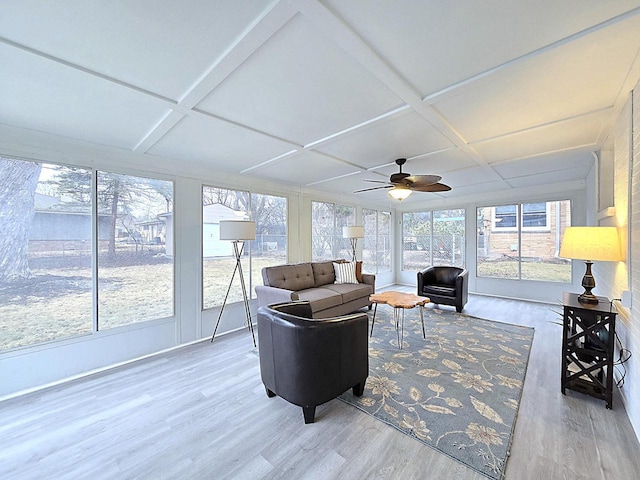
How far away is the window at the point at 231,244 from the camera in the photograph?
13.0 feet

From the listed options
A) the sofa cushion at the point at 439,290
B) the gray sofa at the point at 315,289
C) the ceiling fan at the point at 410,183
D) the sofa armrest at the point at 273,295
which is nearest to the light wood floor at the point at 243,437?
the sofa armrest at the point at 273,295

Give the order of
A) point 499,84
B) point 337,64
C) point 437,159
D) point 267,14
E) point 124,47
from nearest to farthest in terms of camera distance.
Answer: point 267,14 < point 124,47 < point 337,64 < point 499,84 < point 437,159

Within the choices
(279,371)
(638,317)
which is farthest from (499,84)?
(279,371)

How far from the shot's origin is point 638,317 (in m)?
1.92

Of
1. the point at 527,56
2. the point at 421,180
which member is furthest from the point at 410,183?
the point at 527,56

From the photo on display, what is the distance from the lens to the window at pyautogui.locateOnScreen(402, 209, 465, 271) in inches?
268

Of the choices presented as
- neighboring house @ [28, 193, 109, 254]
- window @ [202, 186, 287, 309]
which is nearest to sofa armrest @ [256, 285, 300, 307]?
window @ [202, 186, 287, 309]

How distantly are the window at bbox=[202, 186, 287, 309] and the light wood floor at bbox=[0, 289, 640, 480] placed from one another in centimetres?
154

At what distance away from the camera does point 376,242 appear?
7363 mm

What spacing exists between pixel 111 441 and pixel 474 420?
8.93 ft

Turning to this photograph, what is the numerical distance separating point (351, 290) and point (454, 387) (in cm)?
225

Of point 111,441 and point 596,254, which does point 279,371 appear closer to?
point 111,441

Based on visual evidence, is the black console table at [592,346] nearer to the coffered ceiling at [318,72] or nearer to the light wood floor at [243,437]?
the light wood floor at [243,437]

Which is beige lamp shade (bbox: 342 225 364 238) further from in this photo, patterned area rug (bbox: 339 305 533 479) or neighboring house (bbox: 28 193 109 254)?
neighboring house (bbox: 28 193 109 254)
